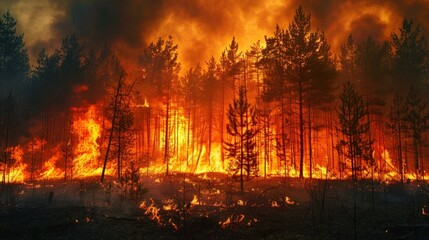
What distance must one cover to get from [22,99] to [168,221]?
2023 inches

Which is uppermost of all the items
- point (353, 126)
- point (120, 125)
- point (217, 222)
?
point (120, 125)

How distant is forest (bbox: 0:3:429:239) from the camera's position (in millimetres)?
19672

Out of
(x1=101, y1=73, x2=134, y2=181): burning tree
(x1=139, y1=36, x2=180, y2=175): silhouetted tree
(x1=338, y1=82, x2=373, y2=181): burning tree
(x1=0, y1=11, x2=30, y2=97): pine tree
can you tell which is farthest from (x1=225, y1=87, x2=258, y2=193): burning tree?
(x1=0, y1=11, x2=30, y2=97): pine tree

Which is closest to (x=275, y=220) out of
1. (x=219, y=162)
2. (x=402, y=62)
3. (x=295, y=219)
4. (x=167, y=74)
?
(x=295, y=219)

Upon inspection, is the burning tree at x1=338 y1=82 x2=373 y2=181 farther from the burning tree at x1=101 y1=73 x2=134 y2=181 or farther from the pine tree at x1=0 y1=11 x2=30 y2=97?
the pine tree at x1=0 y1=11 x2=30 y2=97

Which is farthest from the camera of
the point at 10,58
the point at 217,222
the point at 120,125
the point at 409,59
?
the point at 10,58

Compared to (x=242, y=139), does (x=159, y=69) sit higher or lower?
higher

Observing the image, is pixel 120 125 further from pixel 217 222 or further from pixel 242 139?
pixel 217 222

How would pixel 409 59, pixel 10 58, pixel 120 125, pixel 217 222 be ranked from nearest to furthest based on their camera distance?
1. pixel 217 222
2. pixel 120 125
3. pixel 409 59
4. pixel 10 58

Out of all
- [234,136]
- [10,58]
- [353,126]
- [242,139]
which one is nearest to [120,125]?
[242,139]

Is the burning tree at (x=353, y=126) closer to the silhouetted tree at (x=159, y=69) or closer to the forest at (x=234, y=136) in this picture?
the forest at (x=234, y=136)

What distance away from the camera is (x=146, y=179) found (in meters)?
36.5

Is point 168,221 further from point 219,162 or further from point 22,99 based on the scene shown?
point 22,99

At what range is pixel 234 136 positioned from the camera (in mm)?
46250
